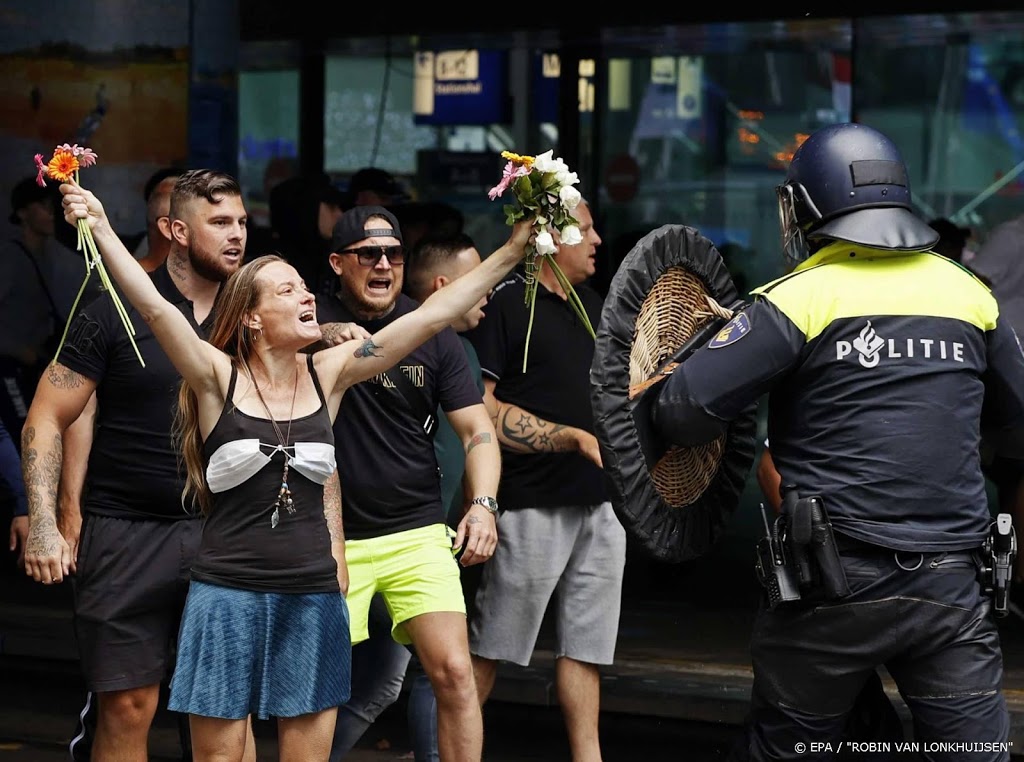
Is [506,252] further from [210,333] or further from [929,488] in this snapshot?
[929,488]

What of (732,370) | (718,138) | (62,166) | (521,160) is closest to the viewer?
(732,370)

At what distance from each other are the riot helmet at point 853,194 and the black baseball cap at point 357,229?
1.58 meters

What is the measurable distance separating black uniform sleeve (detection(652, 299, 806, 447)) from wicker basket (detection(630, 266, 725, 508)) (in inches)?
8.4

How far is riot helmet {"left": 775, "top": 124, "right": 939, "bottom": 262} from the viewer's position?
4.17 meters

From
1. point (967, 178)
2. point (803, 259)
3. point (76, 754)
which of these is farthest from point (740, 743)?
point (967, 178)

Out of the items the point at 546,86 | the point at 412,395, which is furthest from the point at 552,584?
the point at 546,86

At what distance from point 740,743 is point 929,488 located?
81cm

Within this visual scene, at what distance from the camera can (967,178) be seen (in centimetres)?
1523

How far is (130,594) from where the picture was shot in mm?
5219

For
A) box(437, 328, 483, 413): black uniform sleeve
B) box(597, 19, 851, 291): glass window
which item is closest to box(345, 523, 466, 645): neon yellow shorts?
box(437, 328, 483, 413): black uniform sleeve

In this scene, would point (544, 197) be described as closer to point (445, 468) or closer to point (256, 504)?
point (256, 504)

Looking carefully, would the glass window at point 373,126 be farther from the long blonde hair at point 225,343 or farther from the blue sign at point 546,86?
the long blonde hair at point 225,343

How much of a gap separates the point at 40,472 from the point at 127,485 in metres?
0.27

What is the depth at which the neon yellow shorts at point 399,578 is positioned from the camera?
209 inches
